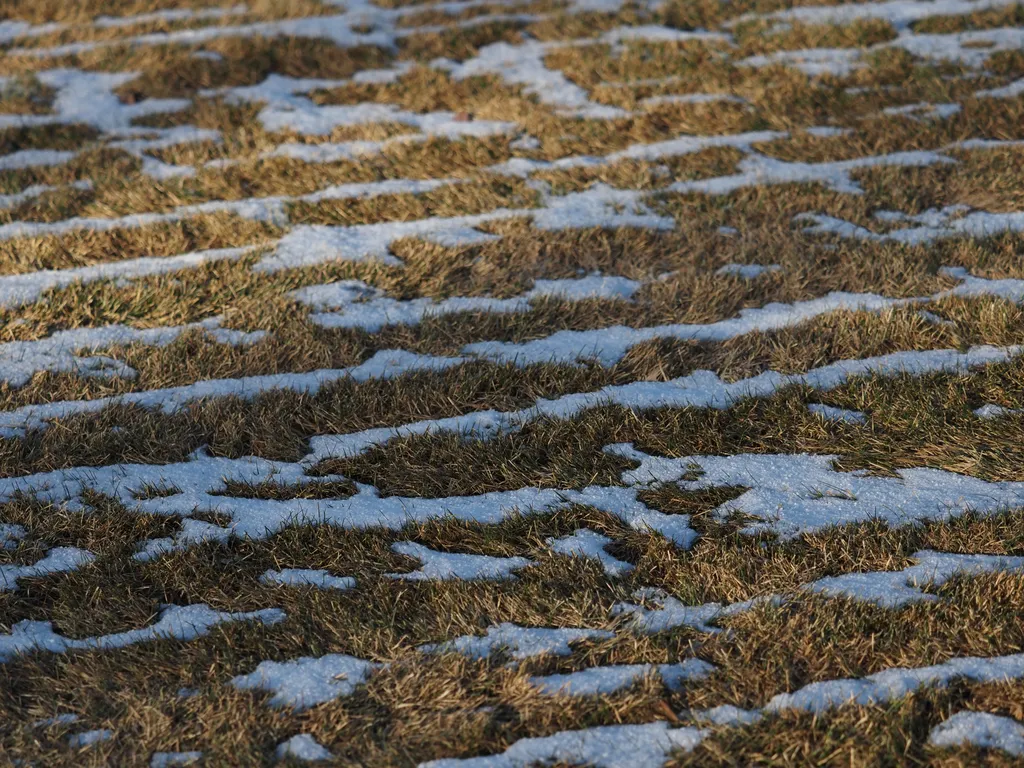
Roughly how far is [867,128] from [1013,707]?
4.02 meters

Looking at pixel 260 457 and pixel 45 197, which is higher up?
pixel 45 197

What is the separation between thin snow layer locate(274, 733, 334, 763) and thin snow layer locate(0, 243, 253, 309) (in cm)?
277

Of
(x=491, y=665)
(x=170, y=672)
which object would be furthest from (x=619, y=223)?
(x=170, y=672)

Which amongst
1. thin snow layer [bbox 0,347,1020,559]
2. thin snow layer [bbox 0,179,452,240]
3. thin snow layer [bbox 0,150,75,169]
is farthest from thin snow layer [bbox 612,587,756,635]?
thin snow layer [bbox 0,150,75,169]

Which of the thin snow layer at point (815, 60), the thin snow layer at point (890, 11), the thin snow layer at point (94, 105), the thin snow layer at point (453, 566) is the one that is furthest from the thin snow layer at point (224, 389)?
the thin snow layer at point (890, 11)

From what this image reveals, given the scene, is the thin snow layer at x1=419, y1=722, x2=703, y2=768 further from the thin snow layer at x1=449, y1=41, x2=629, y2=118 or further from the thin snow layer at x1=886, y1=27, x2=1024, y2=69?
the thin snow layer at x1=886, y1=27, x2=1024, y2=69

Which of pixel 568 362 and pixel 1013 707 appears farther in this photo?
pixel 568 362

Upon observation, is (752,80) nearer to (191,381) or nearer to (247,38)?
(247,38)

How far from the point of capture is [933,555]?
297 centimetres

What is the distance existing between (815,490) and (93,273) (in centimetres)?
335

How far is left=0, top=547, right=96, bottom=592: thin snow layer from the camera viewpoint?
2.99m

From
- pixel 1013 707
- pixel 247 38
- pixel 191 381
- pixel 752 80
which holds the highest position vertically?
pixel 247 38

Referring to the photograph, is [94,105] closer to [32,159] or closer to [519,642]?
[32,159]

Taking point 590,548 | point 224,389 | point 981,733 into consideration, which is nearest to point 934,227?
point 590,548
